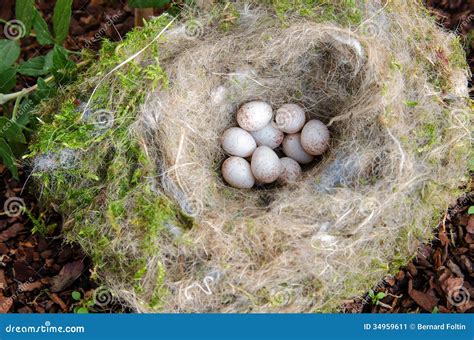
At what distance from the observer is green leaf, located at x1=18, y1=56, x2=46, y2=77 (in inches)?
102

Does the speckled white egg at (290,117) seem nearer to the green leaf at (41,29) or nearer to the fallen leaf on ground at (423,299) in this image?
the fallen leaf on ground at (423,299)

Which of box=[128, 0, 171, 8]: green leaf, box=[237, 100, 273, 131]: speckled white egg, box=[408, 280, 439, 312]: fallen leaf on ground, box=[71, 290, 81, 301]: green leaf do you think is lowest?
box=[71, 290, 81, 301]: green leaf

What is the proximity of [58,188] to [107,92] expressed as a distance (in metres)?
0.39

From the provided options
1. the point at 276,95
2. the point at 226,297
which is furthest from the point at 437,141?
the point at 226,297

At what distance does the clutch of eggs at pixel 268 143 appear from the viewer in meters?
2.56

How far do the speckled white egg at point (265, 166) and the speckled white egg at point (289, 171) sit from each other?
0.03 metres

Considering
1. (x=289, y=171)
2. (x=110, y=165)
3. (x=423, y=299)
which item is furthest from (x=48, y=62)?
(x=423, y=299)

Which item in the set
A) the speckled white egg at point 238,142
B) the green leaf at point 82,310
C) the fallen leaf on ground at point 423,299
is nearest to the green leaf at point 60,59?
the speckled white egg at point 238,142

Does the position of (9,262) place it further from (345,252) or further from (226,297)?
(345,252)

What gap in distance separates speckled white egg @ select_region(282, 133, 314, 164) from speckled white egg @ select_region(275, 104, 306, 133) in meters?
0.04

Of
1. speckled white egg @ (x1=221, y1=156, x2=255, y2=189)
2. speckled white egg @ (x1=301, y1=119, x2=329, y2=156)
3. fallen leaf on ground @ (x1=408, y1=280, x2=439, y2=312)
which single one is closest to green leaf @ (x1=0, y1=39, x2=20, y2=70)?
speckled white egg @ (x1=221, y1=156, x2=255, y2=189)

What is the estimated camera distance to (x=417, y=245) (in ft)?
7.59

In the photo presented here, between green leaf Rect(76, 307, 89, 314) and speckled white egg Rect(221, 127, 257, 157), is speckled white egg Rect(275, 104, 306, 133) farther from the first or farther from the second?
green leaf Rect(76, 307, 89, 314)

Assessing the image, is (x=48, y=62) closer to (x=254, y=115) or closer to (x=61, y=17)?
(x=61, y=17)
